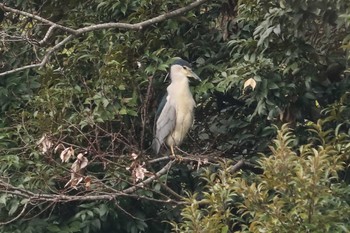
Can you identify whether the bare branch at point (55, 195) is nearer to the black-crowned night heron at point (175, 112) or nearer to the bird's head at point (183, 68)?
the bird's head at point (183, 68)

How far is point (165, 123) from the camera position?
6.61 metres

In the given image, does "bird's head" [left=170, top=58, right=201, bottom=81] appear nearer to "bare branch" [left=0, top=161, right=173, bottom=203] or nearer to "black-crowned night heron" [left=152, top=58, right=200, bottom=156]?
"black-crowned night heron" [left=152, top=58, right=200, bottom=156]

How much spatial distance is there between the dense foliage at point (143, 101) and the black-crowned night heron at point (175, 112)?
0.08m

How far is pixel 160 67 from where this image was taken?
228 inches

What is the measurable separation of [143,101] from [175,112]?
2.60 ft

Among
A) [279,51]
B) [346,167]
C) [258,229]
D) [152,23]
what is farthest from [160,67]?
[258,229]

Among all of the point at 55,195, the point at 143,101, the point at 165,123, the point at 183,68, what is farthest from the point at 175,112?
the point at 55,195

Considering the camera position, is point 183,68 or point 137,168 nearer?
point 137,168

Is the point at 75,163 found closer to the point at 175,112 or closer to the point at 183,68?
the point at 183,68

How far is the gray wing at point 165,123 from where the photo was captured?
21.2 ft

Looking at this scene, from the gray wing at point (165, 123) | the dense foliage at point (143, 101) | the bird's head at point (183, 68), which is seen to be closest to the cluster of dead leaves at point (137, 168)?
the dense foliage at point (143, 101)

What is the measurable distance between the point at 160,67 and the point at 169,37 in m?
0.40

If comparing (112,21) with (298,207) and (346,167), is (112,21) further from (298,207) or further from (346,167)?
(298,207)

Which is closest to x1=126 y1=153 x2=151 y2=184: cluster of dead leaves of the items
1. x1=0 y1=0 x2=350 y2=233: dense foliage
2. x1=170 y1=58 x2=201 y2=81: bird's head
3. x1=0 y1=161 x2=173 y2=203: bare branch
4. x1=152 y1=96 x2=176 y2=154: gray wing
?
x1=0 y1=0 x2=350 y2=233: dense foliage
